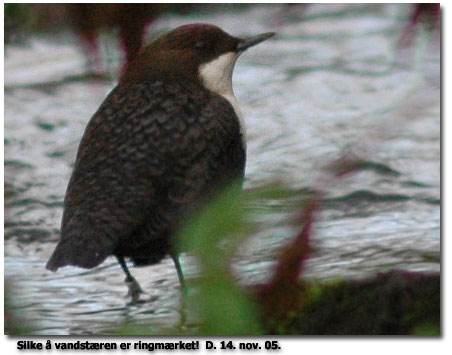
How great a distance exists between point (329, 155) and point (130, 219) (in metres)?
2.18

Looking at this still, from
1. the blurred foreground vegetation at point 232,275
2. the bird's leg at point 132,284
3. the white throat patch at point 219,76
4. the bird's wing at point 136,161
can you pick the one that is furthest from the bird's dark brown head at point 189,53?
the blurred foreground vegetation at point 232,275

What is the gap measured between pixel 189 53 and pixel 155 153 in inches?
25.5

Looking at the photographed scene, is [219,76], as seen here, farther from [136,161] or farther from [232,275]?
[232,275]

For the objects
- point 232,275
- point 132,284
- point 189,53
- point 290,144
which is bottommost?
point 290,144

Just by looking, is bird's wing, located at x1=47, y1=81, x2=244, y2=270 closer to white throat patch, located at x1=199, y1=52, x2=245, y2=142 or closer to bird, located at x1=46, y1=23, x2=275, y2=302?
bird, located at x1=46, y1=23, x2=275, y2=302

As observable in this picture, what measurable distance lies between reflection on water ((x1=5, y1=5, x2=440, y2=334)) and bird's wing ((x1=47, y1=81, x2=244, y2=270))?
15 cm

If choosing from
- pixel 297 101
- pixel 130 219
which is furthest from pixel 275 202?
pixel 297 101

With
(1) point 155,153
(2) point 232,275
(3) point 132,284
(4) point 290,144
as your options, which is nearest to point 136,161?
(1) point 155,153

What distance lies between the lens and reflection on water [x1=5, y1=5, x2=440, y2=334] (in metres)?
3.30

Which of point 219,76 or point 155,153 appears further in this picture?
point 219,76

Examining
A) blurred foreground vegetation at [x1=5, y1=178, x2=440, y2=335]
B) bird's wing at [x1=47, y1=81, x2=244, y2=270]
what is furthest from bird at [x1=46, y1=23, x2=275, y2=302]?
blurred foreground vegetation at [x1=5, y1=178, x2=440, y2=335]

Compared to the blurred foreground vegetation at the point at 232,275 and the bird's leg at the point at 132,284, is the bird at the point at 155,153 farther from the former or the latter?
the blurred foreground vegetation at the point at 232,275

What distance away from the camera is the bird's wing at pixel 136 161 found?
2662 mm

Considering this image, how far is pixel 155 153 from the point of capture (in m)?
2.89
